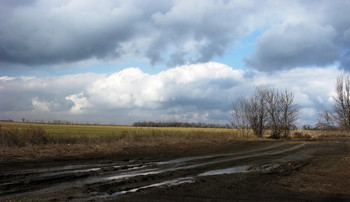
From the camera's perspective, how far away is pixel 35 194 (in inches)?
301

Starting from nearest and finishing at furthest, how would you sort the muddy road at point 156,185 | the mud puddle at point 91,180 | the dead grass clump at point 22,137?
1. the muddy road at point 156,185
2. the mud puddle at point 91,180
3. the dead grass clump at point 22,137

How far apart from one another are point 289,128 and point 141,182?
163ft

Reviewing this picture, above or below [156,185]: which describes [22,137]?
above

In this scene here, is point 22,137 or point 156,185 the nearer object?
point 156,185

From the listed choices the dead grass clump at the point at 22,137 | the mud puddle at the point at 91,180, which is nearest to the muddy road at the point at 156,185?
the mud puddle at the point at 91,180

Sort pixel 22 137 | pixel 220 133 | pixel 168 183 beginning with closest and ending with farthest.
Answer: pixel 168 183
pixel 22 137
pixel 220 133

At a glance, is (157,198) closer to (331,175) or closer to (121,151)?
(331,175)

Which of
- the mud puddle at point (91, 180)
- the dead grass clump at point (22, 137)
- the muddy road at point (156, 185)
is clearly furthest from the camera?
the dead grass clump at point (22, 137)

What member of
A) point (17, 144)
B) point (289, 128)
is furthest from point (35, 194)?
point (289, 128)

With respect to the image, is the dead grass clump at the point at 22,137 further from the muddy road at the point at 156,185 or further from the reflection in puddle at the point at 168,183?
the reflection in puddle at the point at 168,183

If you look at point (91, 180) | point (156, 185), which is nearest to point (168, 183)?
point (156, 185)

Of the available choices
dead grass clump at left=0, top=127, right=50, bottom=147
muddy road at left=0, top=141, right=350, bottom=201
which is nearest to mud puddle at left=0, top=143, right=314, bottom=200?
muddy road at left=0, top=141, right=350, bottom=201

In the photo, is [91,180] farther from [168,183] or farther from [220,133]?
[220,133]

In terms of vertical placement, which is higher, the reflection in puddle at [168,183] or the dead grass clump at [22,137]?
the dead grass clump at [22,137]
